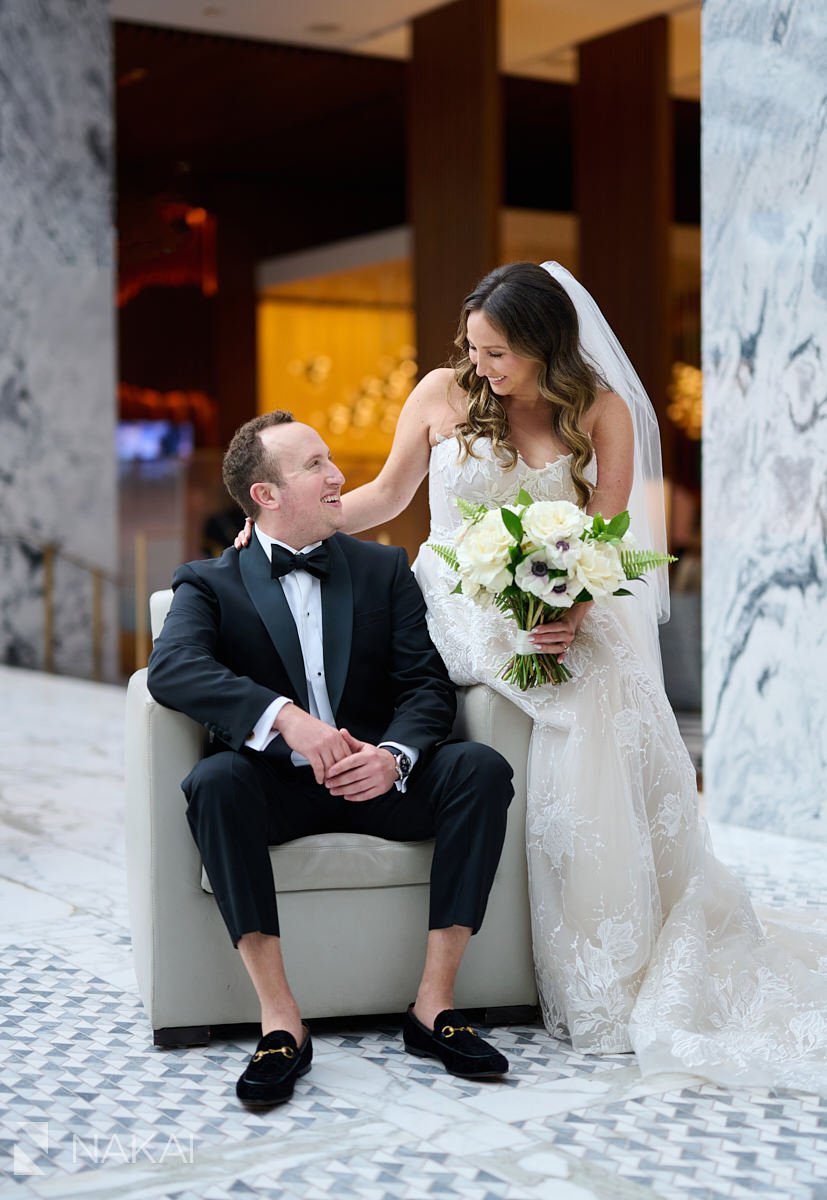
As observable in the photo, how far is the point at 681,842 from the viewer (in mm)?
3424

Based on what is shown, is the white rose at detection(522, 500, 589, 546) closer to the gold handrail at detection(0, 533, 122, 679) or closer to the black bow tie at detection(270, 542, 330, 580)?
the black bow tie at detection(270, 542, 330, 580)

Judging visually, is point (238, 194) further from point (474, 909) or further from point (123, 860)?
point (474, 909)

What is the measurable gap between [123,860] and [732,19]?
12.3 feet

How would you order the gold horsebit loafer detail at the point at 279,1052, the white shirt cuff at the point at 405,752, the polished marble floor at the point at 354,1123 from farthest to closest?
the white shirt cuff at the point at 405,752 → the gold horsebit loafer detail at the point at 279,1052 → the polished marble floor at the point at 354,1123

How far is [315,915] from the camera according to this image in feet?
10.5

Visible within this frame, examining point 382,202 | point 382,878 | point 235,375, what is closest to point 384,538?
point 382,878

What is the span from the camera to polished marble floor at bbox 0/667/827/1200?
2.46 meters

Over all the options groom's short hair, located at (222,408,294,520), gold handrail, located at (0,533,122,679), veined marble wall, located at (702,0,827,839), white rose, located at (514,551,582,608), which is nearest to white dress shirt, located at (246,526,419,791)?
groom's short hair, located at (222,408,294,520)

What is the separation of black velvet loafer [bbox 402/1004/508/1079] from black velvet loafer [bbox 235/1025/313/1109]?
245mm

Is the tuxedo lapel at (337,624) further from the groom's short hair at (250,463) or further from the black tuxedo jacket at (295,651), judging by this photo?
the groom's short hair at (250,463)

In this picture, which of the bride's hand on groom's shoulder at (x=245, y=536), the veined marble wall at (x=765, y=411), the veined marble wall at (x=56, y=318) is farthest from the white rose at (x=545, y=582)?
the veined marble wall at (x=56, y=318)

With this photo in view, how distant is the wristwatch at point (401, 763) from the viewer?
125 inches

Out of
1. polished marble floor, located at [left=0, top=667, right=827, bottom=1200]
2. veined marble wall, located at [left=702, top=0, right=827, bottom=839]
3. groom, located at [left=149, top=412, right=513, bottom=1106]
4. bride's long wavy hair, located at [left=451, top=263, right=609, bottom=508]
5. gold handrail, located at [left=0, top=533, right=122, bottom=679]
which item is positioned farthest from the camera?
gold handrail, located at [left=0, top=533, right=122, bottom=679]

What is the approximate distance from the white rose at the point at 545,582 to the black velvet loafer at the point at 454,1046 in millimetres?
874
